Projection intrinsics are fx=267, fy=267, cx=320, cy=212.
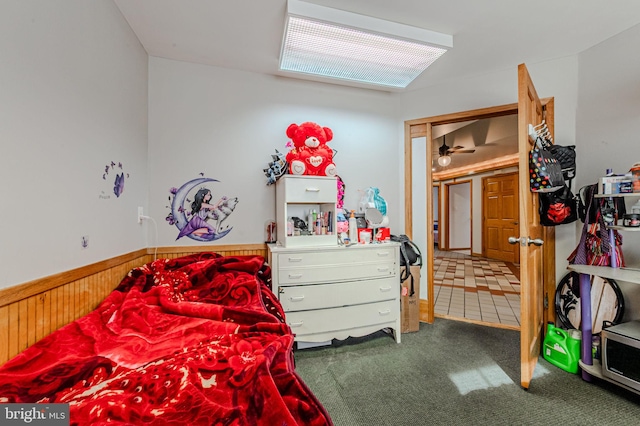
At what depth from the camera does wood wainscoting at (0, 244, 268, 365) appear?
2.97 ft

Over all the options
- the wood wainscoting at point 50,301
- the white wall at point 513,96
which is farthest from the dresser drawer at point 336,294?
the white wall at point 513,96

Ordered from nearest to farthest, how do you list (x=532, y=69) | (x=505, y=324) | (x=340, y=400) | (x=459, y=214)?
1. (x=340, y=400)
2. (x=532, y=69)
3. (x=505, y=324)
4. (x=459, y=214)

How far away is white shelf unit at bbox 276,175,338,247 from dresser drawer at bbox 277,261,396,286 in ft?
0.66

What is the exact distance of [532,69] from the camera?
7.78 ft

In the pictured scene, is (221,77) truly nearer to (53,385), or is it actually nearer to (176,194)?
(176,194)

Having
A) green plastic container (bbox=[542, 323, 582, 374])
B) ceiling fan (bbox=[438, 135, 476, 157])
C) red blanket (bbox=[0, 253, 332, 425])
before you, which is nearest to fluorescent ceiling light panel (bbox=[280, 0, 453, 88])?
red blanket (bbox=[0, 253, 332, 425])

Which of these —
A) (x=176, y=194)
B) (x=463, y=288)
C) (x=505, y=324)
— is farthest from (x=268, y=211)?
(x=463, y=288)

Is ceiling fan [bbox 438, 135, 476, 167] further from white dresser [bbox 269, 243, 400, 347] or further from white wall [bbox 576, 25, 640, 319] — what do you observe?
white dresser [bbox 269, 243, 400, 347]

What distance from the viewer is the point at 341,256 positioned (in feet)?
6.86

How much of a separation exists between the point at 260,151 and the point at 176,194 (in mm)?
806

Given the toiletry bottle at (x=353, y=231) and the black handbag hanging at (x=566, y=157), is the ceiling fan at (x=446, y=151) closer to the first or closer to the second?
the black handbag hanging at (x=566, y=157)

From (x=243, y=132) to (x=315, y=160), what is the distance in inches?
30.3

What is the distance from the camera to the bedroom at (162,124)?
1.01 metres

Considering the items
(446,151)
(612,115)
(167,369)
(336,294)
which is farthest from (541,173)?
(446,151)
